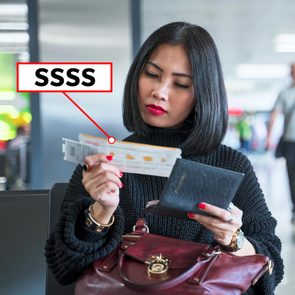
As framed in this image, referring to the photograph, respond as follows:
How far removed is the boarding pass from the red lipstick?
0.72 feet

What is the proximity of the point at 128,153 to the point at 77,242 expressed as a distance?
21 cm

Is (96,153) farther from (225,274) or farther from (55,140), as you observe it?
(55,140)

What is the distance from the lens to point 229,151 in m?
1.16

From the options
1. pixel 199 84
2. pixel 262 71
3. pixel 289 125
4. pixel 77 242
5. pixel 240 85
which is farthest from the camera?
pixel 240 85

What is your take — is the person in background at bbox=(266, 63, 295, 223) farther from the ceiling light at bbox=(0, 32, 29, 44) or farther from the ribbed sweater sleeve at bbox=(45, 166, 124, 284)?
the ceiling light at bbox=(0, 32, 29, 44)

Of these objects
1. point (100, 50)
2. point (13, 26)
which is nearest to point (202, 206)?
point (100, 50)

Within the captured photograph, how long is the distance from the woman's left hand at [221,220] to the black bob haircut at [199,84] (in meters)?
0.24

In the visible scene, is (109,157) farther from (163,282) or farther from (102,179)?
(163,282)

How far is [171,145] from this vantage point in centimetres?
116

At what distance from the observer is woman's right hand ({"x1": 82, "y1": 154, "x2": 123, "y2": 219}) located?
2.84 feet

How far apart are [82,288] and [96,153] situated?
0.25 m

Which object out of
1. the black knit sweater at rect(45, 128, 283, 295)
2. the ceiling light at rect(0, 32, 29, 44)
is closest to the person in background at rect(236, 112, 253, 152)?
the ceiling light at rect(0, 32, 29, 44)

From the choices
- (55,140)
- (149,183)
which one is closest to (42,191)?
(149,183)

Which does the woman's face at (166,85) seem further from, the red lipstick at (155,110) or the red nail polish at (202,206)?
the red nail polish at (202,206)
